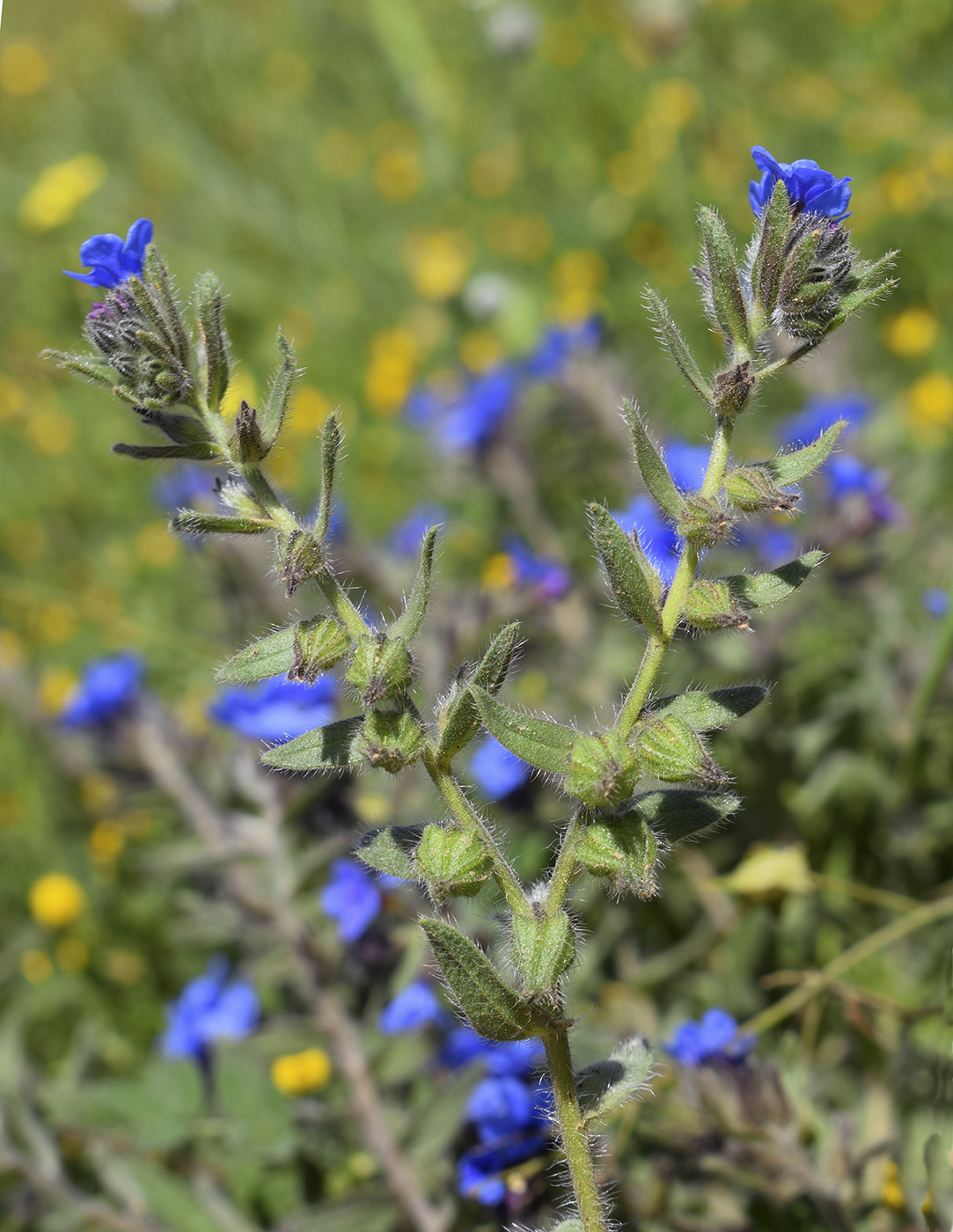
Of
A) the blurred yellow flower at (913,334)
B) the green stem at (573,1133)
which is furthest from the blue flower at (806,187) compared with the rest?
the blurred yellow flower at (913,334)

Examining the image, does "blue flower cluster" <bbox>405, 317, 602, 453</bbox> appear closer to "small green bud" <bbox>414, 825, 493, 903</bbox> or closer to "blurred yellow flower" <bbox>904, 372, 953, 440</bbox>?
"blurred yellow flower" <bbox>904, 372, 953, 440</bbox>

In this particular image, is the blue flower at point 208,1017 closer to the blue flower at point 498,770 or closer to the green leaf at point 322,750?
the blue flower at point 498,770

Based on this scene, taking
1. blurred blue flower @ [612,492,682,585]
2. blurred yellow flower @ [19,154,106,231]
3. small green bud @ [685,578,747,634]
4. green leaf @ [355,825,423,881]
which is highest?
blurred yellow flower @ [19,154,106,231]

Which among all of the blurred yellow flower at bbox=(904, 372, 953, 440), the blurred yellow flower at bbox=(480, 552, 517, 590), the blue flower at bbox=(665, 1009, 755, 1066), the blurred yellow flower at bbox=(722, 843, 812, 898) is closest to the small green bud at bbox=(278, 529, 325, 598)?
the blue flower at bbox=(665, 1009, 755, 1066)

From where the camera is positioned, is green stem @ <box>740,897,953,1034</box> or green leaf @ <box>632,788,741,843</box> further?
green stem @ <box>740,897,953,1034</box>

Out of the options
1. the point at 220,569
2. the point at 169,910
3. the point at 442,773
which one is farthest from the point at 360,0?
the point at 442,773

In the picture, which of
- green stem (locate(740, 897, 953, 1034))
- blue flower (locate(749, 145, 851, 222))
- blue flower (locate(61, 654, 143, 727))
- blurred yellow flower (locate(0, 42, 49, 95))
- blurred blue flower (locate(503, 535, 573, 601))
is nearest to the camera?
blue flower (locate(749, 145, 851, 222))

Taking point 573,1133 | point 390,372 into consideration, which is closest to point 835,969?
point 573,1133
